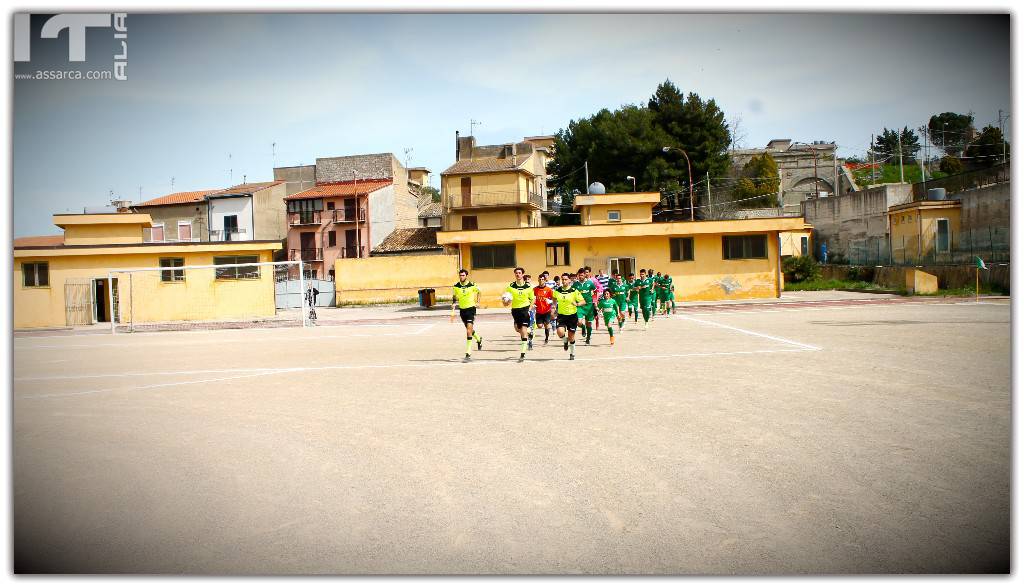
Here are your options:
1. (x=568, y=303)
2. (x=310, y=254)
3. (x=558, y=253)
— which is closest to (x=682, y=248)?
(x=558, y=253)

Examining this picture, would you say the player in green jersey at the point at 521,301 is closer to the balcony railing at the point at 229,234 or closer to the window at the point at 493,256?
the window at the point at 493,256

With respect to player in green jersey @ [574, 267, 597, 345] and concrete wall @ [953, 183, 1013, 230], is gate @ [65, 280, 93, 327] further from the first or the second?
concrete wall @ [953, 183, 1013, 230]

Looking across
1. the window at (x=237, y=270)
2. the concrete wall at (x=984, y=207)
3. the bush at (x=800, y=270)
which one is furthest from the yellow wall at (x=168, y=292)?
the concrete wall at (x=984, y=207)

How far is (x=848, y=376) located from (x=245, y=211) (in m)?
52.3

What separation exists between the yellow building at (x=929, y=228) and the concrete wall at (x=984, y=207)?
0.45m

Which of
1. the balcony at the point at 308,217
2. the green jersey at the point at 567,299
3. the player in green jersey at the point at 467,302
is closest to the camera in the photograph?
the green jersey at the point at 567,299

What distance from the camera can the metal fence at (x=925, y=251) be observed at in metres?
28.5

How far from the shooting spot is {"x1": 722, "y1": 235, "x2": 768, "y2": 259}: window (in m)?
35.1

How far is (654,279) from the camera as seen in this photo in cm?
2320

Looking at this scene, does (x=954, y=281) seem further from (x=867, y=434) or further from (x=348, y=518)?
(x=348, y=518)

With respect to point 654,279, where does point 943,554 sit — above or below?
below

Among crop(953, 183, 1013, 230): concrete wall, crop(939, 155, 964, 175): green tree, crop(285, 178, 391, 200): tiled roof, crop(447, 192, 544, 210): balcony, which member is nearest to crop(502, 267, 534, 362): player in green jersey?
crop(953, 183, 1013, 230): concrete wall

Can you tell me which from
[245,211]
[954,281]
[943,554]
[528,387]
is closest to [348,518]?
[943,554]

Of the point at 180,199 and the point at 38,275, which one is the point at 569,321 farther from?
the point at 180,199
